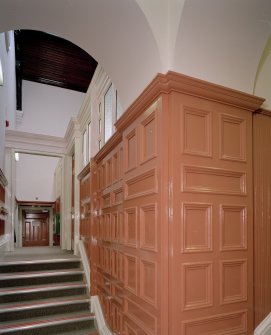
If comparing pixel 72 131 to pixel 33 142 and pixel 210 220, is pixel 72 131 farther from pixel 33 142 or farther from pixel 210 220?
pixel 210 220

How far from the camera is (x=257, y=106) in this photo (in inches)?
78.2

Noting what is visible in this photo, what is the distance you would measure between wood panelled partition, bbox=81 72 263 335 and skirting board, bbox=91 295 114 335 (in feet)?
4.33

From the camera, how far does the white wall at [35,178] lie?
10.3m

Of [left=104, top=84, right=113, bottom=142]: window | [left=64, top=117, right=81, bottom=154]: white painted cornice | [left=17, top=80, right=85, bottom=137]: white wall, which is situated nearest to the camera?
[left=104, top=84, right=113, bottom=142]: window

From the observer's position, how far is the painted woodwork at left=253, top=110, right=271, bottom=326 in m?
1.92

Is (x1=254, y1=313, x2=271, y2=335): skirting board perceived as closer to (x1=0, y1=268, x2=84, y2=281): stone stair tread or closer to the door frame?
(x1=0, y1=268, x2=84, y2=281): stone stair tread

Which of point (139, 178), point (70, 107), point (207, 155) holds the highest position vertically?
point (70, 107)

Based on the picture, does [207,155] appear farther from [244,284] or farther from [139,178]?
[244,284]

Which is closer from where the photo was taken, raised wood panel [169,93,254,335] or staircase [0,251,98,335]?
raised wood panel [169,93,254,335]

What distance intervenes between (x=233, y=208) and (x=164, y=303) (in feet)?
2.50

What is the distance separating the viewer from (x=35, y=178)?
10625 mm

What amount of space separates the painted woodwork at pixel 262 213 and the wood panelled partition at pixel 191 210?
75 mm

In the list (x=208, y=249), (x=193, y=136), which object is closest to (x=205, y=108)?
(x=193, y=136)

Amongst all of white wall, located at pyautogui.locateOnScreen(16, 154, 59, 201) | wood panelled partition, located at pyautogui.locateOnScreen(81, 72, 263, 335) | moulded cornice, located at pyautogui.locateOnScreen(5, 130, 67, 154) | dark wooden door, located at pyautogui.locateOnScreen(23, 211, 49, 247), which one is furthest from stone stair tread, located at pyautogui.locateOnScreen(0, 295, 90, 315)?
dark wooden door, located at pyautogui.locateOnScreen(23, 211, 49, 247)
